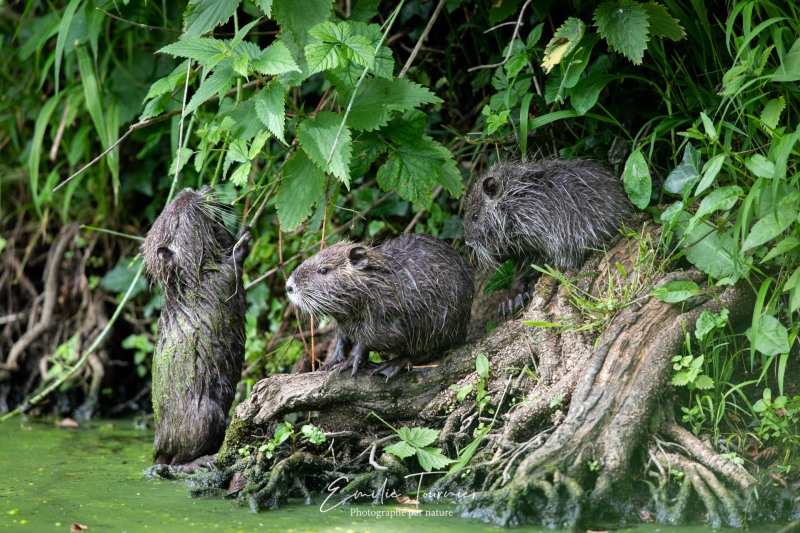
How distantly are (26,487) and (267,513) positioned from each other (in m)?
1.23

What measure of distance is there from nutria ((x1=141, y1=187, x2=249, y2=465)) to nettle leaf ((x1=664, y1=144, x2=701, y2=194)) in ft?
7.16

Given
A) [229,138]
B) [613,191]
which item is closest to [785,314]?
[613,191]

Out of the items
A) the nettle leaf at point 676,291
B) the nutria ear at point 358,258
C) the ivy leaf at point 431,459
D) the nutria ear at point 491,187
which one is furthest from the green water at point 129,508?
the nutria ear at point 491,187

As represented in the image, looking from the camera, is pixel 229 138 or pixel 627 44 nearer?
pixel 627 44

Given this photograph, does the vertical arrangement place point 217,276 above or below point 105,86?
below

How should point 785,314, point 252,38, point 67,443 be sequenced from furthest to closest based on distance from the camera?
point 252,38 → point 67,443 → point 785,314

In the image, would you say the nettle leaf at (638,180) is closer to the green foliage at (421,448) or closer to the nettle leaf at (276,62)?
the green foliage at (421,448)

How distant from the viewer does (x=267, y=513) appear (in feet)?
11.4

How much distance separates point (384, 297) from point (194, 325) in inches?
42.3

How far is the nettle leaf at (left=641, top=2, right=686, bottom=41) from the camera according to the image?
3965 millimetres

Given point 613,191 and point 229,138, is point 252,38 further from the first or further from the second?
point 613,191

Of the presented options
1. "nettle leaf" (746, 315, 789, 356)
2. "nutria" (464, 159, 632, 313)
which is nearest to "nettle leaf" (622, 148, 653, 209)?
"nutria" (464, 159, 632, 313)

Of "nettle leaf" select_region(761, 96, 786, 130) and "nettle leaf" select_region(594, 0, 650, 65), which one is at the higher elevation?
"nettle leaf" select_region(594, 0, 650, 65)

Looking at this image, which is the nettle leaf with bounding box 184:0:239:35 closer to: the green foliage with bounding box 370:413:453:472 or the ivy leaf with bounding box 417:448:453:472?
the green foliage with bounding box 370:413:453:472
